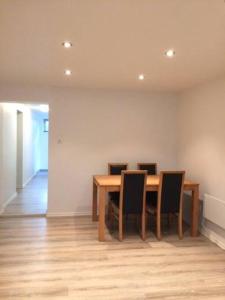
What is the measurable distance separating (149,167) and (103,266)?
98.5 inches

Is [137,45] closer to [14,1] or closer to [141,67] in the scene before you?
[141,67]

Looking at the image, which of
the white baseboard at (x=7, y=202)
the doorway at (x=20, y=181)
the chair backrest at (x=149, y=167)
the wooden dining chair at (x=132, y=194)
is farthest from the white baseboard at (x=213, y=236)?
the white baseboard at (x=7, y=202)

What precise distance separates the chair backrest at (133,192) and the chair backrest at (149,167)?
4.34 feet

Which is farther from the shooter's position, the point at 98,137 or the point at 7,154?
the point at 7,154

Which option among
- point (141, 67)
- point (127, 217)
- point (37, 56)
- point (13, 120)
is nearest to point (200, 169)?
point (127, 217)

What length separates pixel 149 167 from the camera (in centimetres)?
529

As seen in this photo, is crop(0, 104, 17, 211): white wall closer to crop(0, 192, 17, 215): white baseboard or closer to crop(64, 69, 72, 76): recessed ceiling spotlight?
crop(0, 192, 17, 215): white baseboard

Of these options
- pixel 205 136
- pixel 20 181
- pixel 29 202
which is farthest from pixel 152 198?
pixel 20 181

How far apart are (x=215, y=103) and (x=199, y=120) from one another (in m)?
0.54

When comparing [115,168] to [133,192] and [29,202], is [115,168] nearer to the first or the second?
[133,192]

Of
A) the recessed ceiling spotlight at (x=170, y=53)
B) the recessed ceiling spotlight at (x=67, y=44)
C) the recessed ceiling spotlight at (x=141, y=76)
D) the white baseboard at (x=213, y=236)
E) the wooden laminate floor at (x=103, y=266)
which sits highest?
the recessed ceiling spotlight at (x=170, y=53)

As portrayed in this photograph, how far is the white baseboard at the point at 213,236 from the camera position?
382cm

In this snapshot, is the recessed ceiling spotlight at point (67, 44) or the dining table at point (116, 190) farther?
the dining table at point (116, 190)

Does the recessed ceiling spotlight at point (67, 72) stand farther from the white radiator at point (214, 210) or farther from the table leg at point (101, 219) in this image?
the white radiator at point (214, 210)
